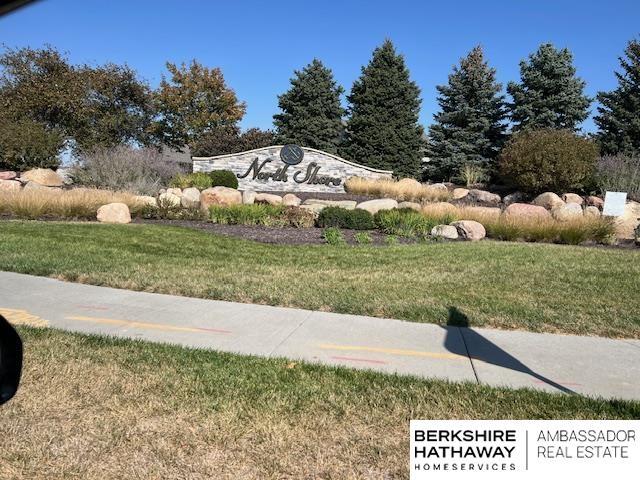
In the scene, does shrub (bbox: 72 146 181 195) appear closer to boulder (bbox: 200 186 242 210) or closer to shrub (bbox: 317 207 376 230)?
boulder (bbox: 200 186 242 210)

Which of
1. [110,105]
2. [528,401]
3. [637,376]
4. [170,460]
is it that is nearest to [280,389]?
[170,460]

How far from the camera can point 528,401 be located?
3.63 metres

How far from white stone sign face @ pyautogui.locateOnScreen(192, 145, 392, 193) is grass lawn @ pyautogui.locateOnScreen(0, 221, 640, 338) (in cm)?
1327

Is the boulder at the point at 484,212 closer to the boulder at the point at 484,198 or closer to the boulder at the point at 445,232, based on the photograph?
the boulder at the point at 445,232

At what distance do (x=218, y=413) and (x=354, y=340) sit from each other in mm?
1978

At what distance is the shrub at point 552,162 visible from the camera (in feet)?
68.1

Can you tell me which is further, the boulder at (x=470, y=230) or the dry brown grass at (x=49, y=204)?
the dry brown grass at (x=49, y=204)

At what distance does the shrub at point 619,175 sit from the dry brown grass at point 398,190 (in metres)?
6.27

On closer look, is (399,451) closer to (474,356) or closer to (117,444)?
(117,444)

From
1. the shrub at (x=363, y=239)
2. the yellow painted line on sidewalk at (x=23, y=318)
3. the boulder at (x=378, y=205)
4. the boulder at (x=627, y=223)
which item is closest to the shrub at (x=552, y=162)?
the boulder at (x=627, y=223)

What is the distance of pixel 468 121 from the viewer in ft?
94.8

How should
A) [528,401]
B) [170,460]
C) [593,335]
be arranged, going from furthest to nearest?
1. [593,335]
2. [528,401]
3. [170,460]

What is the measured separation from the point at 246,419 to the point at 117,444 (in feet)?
2.48

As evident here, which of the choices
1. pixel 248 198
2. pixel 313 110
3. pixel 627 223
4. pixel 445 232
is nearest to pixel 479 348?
pixel 445 232
